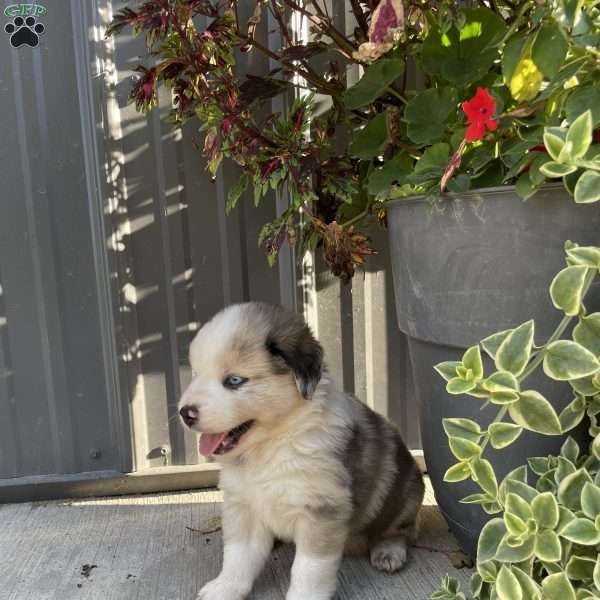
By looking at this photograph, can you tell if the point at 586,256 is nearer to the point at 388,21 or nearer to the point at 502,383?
the point at 502,383

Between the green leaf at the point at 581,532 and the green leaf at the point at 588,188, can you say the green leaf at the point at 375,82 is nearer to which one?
the green leaf at the point at 588,188

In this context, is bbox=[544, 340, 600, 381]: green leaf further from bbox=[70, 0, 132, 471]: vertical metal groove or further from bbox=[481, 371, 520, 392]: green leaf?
bbox=[70, 0, 132, 471]: vertical metal groove

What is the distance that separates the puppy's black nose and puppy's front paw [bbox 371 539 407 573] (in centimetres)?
90

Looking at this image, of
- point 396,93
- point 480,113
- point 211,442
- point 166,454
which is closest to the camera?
point 480,113

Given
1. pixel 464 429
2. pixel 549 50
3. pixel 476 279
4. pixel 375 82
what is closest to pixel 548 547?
pixel 464 429

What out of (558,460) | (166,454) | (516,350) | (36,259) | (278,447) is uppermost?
(36,259)

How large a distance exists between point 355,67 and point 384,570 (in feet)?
6.77

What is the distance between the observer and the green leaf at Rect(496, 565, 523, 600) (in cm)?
135

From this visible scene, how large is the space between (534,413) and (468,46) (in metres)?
1.07

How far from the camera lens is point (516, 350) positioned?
1318mm

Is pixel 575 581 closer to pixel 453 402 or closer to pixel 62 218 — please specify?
pixel 453 402

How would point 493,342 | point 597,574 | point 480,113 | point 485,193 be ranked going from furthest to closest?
point 485,193
point 480,113
point 493,342
point 597,574

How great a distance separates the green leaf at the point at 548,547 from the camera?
4.33 feet

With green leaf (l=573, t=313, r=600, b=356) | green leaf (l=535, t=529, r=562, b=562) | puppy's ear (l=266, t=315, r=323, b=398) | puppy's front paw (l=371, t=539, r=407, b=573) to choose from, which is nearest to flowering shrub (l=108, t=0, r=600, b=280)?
green leaf (l=573, t=313, r=600, b=356)
